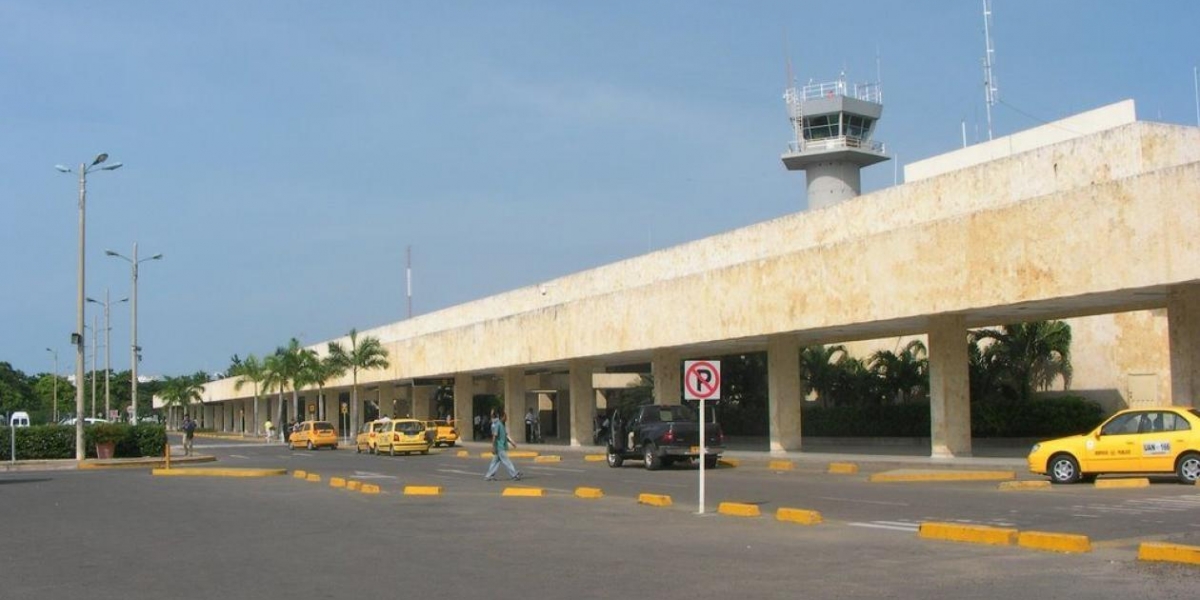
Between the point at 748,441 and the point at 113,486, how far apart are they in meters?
32.8

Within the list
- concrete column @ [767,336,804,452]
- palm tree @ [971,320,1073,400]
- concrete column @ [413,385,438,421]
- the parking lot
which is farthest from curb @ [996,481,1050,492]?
concrete column @ [413,385,438,421]

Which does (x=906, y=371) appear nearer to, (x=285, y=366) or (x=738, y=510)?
(x=738, y=510)

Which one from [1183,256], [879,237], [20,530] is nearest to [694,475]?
[879,237]

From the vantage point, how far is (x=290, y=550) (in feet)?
48.1

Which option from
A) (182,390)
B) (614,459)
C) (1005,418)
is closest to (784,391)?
(614,459)

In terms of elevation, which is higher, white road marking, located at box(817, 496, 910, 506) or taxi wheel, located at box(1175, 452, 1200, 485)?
taxi wheel, located at box(1175, 452, 1200, 485)

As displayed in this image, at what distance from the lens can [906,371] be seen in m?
48.3

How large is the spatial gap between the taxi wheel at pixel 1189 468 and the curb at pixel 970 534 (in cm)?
932

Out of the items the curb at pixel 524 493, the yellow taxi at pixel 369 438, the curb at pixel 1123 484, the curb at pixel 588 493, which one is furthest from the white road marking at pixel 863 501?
the yellow taxi at pixel 369 438

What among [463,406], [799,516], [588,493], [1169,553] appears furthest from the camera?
[463,406]

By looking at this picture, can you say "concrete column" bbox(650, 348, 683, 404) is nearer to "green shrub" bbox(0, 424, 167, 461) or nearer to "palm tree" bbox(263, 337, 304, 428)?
"green shrub" bbox(0, 424, 167, 461)

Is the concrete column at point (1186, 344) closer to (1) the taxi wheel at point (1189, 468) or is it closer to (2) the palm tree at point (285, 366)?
(1) the taxi wheel at point (1189, 468)

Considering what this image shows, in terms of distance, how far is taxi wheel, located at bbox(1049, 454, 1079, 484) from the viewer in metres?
23.3

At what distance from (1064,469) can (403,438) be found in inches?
1319
